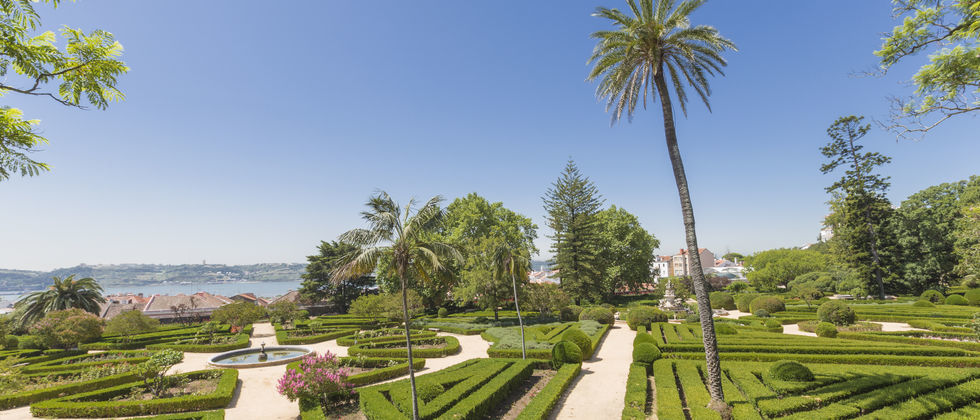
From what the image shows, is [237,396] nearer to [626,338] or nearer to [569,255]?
[626,338]

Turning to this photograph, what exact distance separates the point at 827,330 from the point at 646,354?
1376 centimetres

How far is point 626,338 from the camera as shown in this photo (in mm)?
24844

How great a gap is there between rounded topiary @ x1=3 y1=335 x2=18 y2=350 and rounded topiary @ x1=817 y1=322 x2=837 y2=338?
51378 mm

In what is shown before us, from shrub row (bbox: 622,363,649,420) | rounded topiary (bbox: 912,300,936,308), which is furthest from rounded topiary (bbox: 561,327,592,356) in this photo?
rounded topiary (bbox: 912,300,936,308)

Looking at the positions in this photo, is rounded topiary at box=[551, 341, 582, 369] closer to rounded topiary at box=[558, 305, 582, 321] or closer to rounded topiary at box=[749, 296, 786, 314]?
rounded topiary at box=[558, 305, 582, 321]

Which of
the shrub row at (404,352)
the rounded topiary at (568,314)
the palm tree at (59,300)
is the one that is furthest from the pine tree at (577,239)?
the palm tree at (59,300)


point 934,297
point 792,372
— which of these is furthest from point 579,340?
point 934,297

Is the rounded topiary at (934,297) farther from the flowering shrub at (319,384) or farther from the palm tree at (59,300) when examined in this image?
the palm tree at (59,300)

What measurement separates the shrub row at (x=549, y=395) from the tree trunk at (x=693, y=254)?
4594 millimetres

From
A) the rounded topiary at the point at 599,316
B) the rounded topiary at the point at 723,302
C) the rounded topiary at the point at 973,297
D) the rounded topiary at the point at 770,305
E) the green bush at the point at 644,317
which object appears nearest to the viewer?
the green bush at the point at 644,317

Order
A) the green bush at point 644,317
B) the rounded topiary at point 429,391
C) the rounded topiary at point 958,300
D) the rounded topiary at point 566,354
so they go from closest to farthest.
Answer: the rounded topiary at point 429,391 < the rounded topiary at point 566,354 < the green bush at point 644,317 < the rounded topiary at point 958,300

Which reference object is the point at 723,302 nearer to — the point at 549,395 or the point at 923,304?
the point at 923,304

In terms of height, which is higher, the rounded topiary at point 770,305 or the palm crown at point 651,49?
the palm crown at point 651,49

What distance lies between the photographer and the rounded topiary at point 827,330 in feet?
71.1
